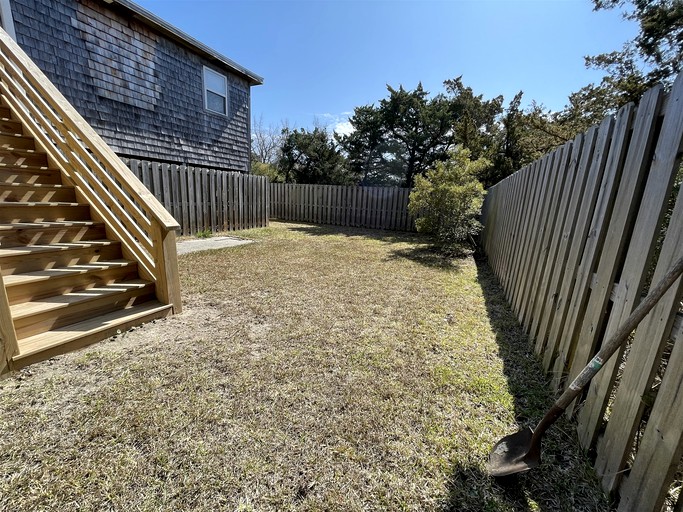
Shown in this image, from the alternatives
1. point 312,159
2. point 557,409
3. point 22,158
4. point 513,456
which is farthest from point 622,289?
point 312,159

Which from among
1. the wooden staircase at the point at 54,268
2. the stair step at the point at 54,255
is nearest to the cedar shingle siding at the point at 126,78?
the wooden staircase at the point at 54,268

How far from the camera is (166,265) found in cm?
285

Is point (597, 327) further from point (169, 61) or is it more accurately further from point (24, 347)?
point (169, 61)

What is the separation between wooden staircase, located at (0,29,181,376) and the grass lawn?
246 mm

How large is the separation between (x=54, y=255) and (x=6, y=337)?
1114 millimetres

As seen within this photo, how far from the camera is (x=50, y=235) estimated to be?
2.90 m

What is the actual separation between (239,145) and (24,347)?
896 centimetres

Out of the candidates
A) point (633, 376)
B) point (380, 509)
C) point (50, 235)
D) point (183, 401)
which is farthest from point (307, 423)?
point (50, 235)

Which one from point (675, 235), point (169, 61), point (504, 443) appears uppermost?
point (169, 61)

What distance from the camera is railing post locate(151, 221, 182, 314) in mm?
2752

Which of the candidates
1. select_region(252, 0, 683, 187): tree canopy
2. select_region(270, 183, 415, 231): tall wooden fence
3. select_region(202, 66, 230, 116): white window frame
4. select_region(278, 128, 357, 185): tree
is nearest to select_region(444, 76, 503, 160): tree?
select_region(252, 0, 683, 187): tree canopy

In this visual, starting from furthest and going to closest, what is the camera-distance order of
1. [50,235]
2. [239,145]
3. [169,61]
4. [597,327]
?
[239,145], [169,61], [50,235], [597,327]

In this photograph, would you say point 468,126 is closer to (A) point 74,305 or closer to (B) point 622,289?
(B) point 622,289

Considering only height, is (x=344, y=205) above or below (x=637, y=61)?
below
